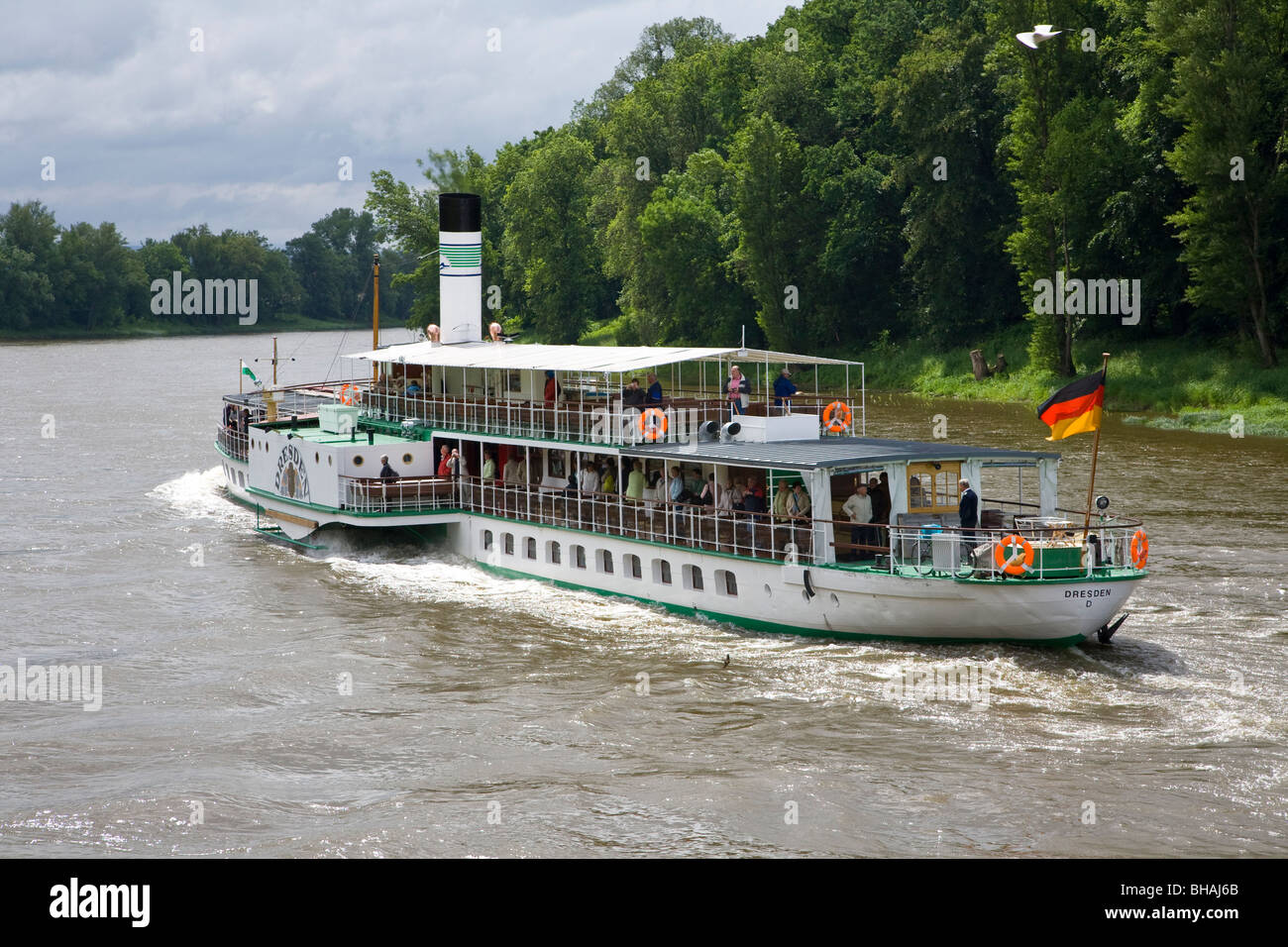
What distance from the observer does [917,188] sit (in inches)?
3044

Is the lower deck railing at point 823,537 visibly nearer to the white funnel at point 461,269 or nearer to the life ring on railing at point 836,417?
the life ring on railing at point 836,417

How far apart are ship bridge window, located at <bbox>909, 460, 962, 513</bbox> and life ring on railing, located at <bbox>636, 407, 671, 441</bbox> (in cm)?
534

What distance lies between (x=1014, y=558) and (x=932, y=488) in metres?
3.65

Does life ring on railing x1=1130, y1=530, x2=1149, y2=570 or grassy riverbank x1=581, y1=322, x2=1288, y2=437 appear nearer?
life ring on railing x1=1130, y1=530, x2=1149, y2=570

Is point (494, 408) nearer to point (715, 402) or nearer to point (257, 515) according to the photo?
point (715, 402)

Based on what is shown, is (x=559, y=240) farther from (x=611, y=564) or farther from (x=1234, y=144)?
(x=611, y=564)

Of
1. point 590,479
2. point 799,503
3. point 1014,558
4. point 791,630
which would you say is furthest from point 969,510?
point 590,479

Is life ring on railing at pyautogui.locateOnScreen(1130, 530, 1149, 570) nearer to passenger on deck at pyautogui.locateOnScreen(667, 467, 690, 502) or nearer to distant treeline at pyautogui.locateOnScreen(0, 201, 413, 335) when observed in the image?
passenger on deck at pyautogui.locateOnScreen(667, 467, 690, 502)

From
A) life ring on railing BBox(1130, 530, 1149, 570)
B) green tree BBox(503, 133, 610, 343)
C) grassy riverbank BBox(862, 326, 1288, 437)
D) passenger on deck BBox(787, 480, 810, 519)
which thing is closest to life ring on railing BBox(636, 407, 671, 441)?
passenger on deck BBox(787, 480, 810, 519)

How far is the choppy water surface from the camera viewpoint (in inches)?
696

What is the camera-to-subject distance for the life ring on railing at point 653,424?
94.4ft

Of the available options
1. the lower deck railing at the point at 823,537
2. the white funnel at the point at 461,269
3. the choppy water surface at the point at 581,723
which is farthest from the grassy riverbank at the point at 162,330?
the lower deck railing at the point at 823,537

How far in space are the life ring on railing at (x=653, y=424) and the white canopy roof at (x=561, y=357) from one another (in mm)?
954
